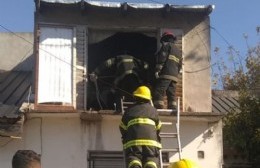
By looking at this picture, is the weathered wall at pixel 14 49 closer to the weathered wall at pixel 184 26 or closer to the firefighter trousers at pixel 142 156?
the weathered wall at pixel 184 26

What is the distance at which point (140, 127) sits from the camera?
26.4ft

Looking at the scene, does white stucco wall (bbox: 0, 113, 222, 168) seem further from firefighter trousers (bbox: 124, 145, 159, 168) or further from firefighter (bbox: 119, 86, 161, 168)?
firefighter trousers (bbox: 124, 145, 159, 168)

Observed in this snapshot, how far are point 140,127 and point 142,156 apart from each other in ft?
1.39

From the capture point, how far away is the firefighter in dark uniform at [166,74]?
1063cm

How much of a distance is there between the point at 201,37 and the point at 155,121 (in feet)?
12.7

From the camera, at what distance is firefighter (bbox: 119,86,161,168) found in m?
7.97

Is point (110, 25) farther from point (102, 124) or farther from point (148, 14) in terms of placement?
point (102, 124)

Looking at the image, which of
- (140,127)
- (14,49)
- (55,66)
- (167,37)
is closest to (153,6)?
(167,37)

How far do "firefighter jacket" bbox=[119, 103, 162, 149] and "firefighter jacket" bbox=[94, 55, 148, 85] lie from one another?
9.34 feet

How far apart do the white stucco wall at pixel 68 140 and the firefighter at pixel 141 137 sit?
235cm

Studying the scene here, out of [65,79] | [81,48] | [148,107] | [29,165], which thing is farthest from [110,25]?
[29,165]

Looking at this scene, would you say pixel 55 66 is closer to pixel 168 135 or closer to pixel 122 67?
pixel 122 67

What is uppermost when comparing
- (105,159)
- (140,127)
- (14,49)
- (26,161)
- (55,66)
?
(14,49)

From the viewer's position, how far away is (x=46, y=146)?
1051cm
